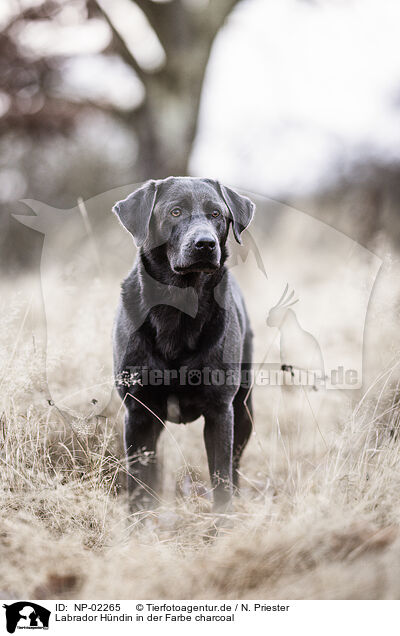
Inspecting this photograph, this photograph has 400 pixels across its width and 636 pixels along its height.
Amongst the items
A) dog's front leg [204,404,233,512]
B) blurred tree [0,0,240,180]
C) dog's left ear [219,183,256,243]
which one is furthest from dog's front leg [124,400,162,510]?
blurred tree [0,0,240,180]

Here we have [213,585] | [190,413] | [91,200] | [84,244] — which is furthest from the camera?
[91,200]

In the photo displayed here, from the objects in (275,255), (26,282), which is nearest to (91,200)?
(26,282)

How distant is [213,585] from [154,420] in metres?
0.89

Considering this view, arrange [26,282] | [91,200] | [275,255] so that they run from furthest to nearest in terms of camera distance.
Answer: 1. [275,255]
2. [91,200]
3. [26,282]

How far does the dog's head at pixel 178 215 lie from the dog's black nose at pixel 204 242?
3.0 inches

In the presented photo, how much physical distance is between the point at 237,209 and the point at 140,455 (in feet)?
4.68

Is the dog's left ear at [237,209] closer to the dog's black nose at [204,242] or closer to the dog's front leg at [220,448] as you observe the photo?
the dog's black nose at [204,242]

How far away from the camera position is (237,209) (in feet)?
8.78

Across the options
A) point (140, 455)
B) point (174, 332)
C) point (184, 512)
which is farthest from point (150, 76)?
point (184, 512)

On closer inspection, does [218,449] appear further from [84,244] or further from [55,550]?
[84,244]

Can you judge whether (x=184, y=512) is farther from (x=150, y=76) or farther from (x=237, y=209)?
(x=150, y=76)

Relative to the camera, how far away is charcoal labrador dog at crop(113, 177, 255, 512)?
2.48 m

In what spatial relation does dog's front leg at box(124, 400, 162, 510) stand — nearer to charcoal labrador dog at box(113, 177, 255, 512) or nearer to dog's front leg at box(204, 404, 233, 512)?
charcoal labrador dog at box(113, 177, 255, 512)

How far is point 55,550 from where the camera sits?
209 cm
